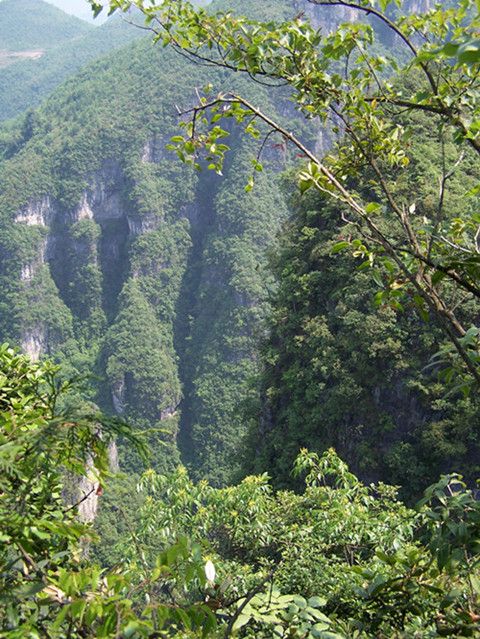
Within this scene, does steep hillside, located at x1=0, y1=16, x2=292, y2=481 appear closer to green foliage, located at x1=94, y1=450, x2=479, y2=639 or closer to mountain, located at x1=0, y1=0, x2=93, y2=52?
green foliage, located at x1=94, y1=450, x2=479, y2=639

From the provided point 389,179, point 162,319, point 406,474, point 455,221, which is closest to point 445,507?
point 455,221

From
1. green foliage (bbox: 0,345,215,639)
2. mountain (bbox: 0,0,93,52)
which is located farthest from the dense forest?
mountain (bbox: 0,0,93,52)

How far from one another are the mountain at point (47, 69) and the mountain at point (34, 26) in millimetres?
9632

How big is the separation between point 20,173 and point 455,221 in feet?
183

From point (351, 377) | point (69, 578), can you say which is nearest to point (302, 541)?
point (69, 578)

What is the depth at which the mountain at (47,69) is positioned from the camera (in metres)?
102

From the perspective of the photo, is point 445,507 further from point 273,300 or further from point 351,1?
point 273,300

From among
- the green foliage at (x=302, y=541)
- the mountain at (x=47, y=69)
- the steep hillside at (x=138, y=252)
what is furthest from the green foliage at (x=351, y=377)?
the mountain at (x=47, y=69)

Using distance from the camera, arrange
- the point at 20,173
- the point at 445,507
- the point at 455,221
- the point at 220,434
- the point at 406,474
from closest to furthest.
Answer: the point at 445,507
the point at 455,221
the point at 406,474
the point at 220,434
the point at 20,173

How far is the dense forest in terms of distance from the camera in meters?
1.12

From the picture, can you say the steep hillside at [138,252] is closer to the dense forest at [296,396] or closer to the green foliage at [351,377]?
the dense forest at [296,396]

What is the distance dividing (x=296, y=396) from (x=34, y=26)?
5317 inches

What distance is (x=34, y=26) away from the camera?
125000mm

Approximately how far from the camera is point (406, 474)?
10414mm
